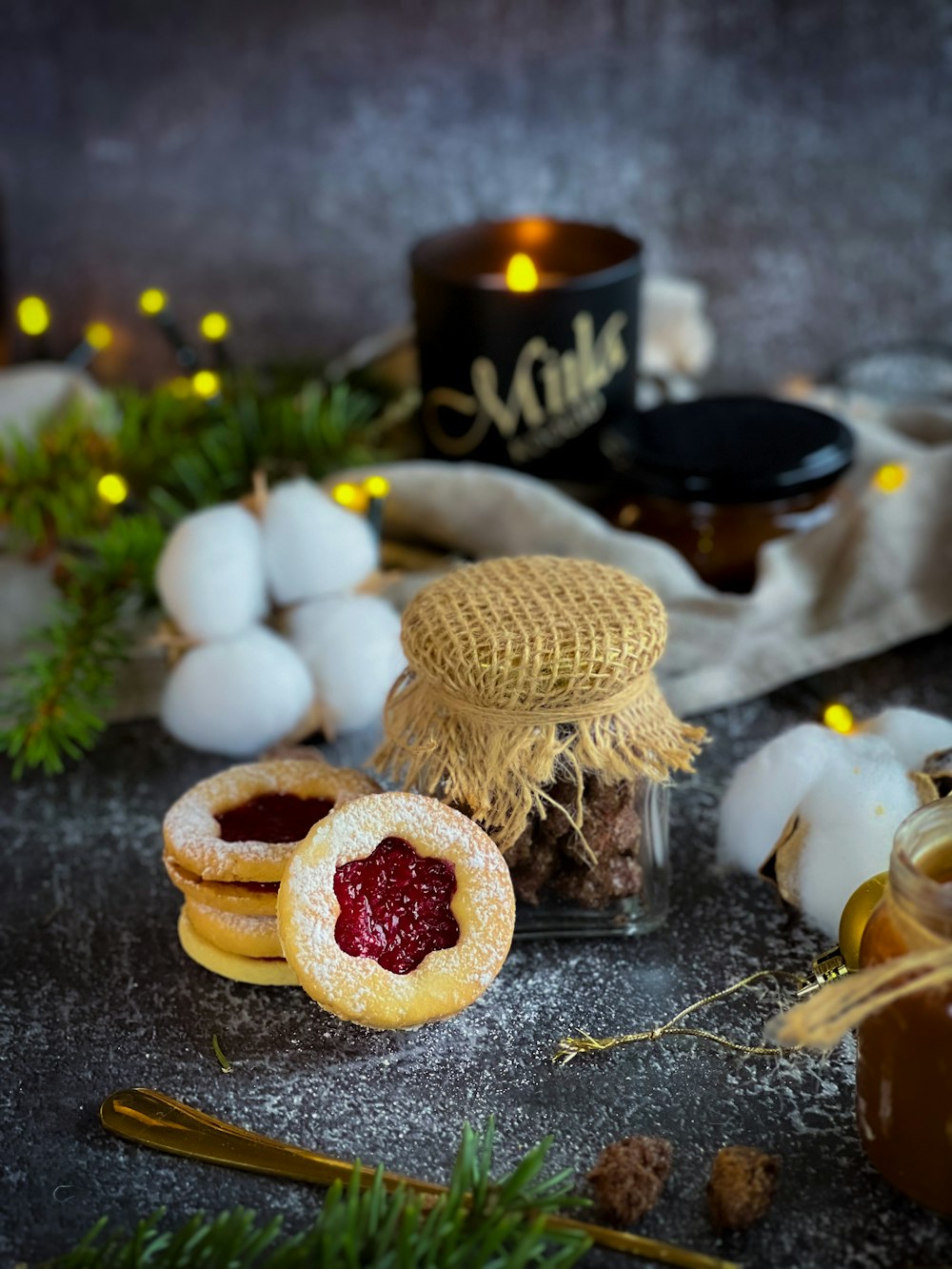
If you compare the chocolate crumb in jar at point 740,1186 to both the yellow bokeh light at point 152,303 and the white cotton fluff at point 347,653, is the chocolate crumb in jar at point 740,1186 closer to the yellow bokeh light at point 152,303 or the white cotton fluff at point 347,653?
the white cotton fluff at point 347,653

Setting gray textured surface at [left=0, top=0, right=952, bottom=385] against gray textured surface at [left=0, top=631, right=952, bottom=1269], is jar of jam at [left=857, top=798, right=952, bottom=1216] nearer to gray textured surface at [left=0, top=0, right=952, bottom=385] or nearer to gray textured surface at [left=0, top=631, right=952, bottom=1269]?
gray textured surface at [left=0, top=631, right=952, bottom=1269]

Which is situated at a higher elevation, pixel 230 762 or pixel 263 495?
pixel 263 495

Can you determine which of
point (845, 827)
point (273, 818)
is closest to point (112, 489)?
point (273, 818)

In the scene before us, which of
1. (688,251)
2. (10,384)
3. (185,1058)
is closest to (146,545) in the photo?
(10,384)

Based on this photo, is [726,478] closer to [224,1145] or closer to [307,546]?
[307,546]

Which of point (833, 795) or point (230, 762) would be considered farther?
point (230, 762)

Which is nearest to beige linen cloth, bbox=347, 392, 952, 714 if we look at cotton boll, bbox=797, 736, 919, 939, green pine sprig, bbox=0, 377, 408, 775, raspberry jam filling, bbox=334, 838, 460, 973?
green pine sprig, bbox=0, 377, 408, 775

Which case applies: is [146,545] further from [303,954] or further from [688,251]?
A: [688,251]
